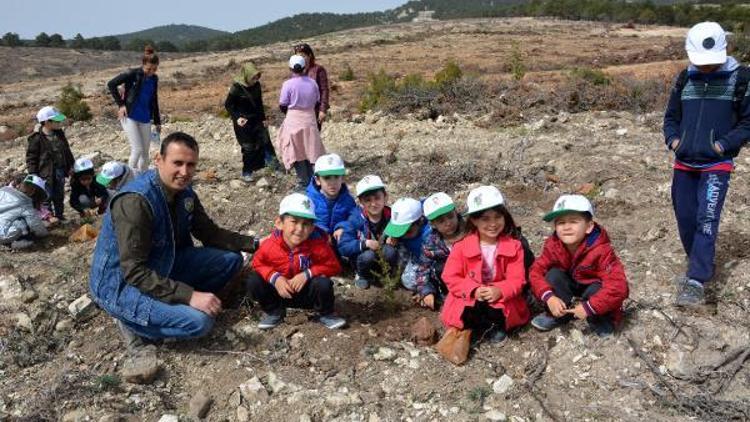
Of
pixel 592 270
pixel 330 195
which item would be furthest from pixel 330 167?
pixel 592 270

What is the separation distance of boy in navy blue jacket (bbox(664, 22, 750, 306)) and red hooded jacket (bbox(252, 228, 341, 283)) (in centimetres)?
230

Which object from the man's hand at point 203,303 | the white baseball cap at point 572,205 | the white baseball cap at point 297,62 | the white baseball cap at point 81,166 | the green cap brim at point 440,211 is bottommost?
the man's hand at point 203,303

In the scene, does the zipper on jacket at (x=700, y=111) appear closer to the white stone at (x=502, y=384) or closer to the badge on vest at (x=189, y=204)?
the white stone at (x=502, y=384)

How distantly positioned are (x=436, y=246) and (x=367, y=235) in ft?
2.25

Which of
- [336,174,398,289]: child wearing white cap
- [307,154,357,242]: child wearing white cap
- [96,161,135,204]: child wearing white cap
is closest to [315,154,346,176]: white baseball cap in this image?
[307,154,357,242]: child wearing white cap

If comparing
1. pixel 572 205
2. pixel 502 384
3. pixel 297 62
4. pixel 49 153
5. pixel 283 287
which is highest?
pixel 297 62

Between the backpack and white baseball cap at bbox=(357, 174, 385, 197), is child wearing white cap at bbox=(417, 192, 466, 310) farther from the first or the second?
the backpack

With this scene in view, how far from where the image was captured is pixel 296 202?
12.0ft

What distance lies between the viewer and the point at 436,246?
3953 millimetres

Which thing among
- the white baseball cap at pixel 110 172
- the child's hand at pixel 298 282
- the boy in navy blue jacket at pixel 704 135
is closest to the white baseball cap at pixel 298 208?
the child's hand at pixel 298 282

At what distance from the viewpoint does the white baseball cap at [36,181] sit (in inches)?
232

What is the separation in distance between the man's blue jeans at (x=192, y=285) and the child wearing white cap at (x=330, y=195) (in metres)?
0.80

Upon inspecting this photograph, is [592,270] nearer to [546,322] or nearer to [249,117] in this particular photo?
[546,322]

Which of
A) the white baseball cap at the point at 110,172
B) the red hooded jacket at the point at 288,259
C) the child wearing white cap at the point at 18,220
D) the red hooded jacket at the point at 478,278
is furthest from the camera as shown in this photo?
the white baseball cap at the point at 110,172
